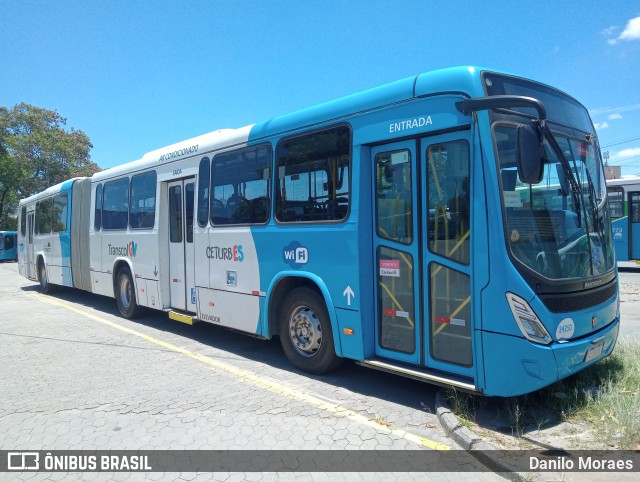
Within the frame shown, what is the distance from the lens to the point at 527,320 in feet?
13.1

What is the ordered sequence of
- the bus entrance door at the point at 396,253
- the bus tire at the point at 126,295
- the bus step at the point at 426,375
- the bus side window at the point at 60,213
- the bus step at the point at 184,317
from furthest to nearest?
1. the bus side window at the point at 60,213
2. the bus tire at the point at 126,295
3. the bus step at the point at 184,317
4. the bus entrance door at the point at 396,253
5. the bus step at the point at 426,375

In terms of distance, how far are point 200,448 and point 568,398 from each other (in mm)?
3437

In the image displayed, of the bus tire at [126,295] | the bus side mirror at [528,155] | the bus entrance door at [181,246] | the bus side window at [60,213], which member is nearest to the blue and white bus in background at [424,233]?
the bus side mirror at [528,155]

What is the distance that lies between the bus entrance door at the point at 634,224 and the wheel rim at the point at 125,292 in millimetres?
16092

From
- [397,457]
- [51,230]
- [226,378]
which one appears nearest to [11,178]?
[51,230]

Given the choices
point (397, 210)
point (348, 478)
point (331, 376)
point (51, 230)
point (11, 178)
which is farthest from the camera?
point (11, 178)

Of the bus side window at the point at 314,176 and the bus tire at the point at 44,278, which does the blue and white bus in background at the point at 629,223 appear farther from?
the bus tire at the point at 44,278

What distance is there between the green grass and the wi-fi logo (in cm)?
688

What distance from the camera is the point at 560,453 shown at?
3688 millimetres

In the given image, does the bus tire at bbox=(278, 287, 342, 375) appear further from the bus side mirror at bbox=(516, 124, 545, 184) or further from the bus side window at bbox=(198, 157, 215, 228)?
the bus side mirror at bbox=(516, 124, 545, 184)

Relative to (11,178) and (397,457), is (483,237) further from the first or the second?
(11,178)

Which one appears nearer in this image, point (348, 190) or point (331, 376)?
point (348, 190)

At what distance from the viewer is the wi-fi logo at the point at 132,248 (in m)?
9.38

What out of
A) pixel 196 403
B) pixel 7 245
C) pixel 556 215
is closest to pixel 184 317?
pixel 196 403
